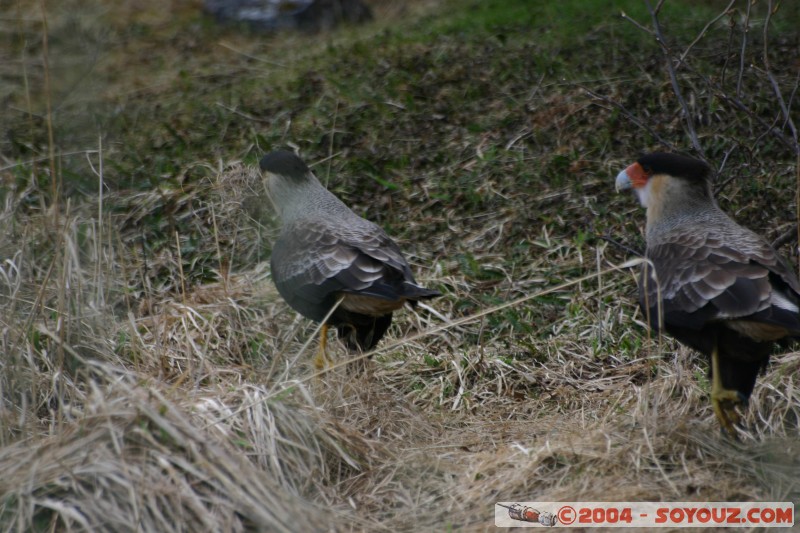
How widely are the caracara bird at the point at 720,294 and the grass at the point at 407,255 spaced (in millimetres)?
269

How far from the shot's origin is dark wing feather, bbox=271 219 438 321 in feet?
14.2

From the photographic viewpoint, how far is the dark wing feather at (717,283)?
137 inches

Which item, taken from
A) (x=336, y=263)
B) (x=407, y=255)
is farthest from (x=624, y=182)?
(x=407, y=255)

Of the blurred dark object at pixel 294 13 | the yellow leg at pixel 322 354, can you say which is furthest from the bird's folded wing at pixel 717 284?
the blurred dark object at pixel 294 13

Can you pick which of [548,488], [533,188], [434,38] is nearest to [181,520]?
[548,488]

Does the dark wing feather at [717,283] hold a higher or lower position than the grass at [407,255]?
higher

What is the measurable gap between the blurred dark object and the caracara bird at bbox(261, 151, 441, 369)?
4.45 metres

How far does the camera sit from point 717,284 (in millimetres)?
3615

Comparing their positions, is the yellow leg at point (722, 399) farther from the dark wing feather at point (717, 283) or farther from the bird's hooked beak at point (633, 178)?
the bird's hooked beak at point (633, 178)

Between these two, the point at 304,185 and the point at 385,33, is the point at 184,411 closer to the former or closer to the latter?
the point at 304,185

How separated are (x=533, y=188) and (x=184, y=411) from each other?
129 inches

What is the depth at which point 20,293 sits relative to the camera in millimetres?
4457

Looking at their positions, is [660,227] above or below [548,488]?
above

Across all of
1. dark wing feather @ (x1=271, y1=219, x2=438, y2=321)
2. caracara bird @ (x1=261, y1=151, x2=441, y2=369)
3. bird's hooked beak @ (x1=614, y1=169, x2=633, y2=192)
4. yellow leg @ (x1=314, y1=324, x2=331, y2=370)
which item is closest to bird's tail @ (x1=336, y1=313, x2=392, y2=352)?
caracara bird @ (x1=261, y1=151, x2=441, y2=369)
